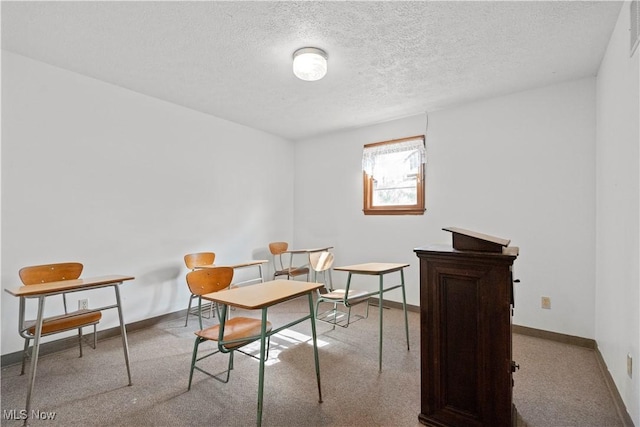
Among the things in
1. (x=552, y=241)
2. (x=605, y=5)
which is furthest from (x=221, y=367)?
(x=605, y=5)

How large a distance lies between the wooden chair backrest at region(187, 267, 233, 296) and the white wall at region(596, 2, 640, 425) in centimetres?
270

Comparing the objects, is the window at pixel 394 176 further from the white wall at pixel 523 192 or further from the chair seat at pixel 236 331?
the chair seat at pixel 236 331

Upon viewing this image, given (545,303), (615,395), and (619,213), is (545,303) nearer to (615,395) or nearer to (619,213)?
(615,395)

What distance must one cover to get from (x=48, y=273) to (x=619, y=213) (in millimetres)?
4301

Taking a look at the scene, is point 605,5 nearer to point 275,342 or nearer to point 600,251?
point 600,251

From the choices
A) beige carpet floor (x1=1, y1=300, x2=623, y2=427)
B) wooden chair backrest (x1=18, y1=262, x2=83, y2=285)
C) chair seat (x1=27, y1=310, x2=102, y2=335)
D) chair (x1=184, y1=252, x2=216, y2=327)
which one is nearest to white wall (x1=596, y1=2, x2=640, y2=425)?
beige carpet floor (x1=1, y1=300, x2=623, y2=427)

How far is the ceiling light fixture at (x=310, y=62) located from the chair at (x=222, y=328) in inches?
71.3

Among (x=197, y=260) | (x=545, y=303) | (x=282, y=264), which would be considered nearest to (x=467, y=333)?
(x=545, y=303)

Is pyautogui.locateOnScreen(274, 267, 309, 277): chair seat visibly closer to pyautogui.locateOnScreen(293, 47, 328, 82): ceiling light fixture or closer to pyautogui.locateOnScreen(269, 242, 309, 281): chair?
pyautogui.locateOnScreen(269, 242, 309, 281): chair

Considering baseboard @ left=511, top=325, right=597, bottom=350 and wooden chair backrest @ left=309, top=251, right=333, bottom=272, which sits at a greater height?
wooden chair backrest @ left=309, top=251, right=333, bottom=272

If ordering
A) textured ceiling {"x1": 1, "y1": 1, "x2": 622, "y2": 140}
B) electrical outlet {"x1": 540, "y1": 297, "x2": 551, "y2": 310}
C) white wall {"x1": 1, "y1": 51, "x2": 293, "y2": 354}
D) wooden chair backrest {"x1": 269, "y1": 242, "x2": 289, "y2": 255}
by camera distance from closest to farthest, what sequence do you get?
textured ceiling {"x1": 1, "y1": 1, "x2": 622, "y2": 140}, white wall {"x1": 1, "y1": 51, "x2": 293, "y2": 354}, electrical outlet {"x1": 540, "y1": 297, "x2": 551, "y2": 310}, wooden chair backrest {"x1": 269, "y1": 242, "x2": 289, "y2": 255}

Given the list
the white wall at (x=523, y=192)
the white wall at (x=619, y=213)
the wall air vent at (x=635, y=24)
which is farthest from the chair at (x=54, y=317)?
the wall air vent at (x=635, y=24)

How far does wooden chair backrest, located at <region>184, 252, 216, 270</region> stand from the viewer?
367cm

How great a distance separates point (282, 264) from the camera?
16.9ft
